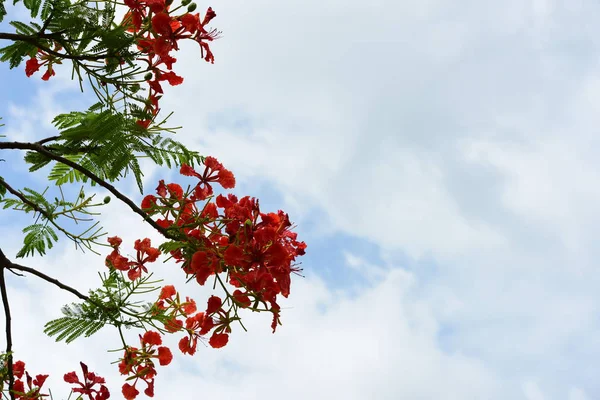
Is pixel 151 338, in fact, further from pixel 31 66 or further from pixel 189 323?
pixel 31 66

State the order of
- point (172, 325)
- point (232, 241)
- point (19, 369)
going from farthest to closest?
point (19, 369)
point (172, 325)
point (232, 241)

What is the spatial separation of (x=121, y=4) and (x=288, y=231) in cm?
144

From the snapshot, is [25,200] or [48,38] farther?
[25,200]

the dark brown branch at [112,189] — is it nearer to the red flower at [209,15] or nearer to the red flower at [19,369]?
the red flower at [209,15]

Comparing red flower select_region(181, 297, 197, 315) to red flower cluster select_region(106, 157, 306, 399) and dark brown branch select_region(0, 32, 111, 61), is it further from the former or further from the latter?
dark brown branch select_region(0, 32, 111, 61)

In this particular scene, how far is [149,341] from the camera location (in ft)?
11.7

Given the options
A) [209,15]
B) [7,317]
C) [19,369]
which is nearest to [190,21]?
[209,15]

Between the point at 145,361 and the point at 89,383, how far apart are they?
0.41 m

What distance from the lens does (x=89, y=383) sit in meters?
3.71

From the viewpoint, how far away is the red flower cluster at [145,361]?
3549mm

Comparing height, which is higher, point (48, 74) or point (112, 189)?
point (48, 74)


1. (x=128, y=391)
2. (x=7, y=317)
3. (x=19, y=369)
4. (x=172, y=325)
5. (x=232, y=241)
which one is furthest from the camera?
(x=19, y=369)

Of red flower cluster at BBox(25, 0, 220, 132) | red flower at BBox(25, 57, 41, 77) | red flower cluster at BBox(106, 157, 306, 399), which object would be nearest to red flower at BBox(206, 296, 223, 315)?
red flower cluster at BBox(106, 157, 306, 399)

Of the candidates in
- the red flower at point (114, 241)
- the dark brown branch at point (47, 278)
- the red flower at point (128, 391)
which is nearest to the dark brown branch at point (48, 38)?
the red flower at point (114, 241)
